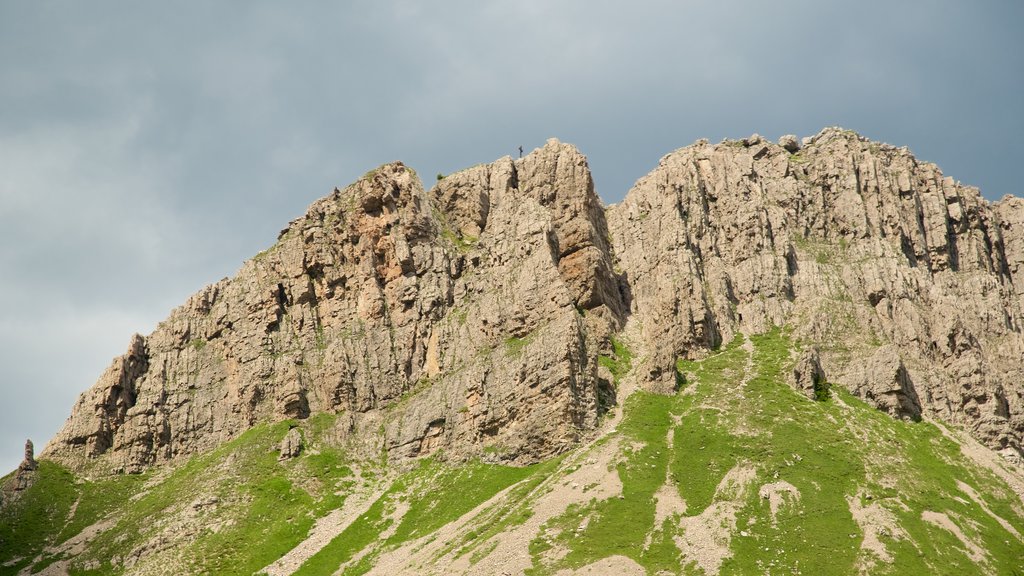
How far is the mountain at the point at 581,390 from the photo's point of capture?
94062 mm

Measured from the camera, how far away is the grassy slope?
8625 cm

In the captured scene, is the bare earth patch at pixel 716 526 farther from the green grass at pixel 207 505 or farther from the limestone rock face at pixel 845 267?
the green grass at pixel 207 505

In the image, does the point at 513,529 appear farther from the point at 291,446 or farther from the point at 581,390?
the point at 291,446

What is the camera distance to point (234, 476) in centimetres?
12912

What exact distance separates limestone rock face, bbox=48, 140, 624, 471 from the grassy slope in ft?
24.2

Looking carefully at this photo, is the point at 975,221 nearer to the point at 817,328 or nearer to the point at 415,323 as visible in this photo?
the point at 817,328

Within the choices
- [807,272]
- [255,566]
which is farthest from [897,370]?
[255,566]

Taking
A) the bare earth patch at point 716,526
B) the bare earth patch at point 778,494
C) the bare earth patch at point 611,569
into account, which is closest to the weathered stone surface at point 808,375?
the bare earth patch at point 716,526

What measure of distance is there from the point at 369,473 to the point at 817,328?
7530cm

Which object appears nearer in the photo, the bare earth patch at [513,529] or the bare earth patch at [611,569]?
the bare earth patch at [611,569]

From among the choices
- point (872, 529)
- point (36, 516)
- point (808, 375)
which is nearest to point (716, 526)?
point (872, 529)

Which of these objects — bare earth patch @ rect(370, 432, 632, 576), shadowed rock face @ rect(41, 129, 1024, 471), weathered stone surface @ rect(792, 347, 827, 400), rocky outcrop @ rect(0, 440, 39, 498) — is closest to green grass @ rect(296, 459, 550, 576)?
bare earth patch @ rect(370, 432, 632, 576)

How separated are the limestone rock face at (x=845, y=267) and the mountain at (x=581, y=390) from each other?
531 mm

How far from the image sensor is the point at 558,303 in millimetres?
134750
